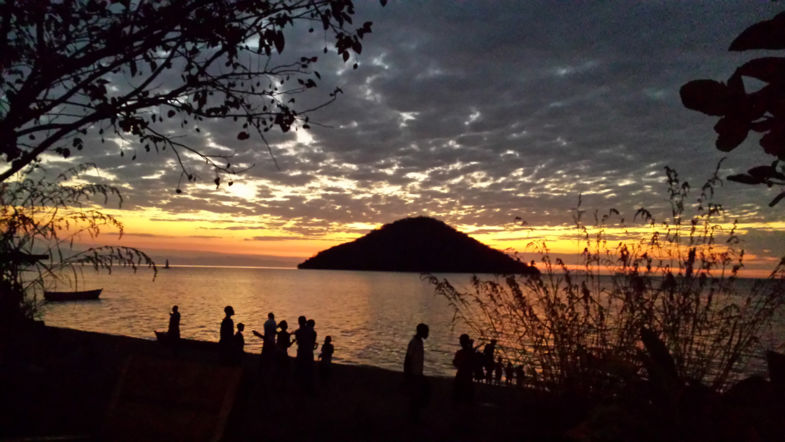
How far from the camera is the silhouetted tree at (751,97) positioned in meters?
1.28

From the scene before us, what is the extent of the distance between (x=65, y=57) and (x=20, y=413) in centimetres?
525

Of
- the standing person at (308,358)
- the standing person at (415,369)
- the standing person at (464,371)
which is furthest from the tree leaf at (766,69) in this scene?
the standing person at (308,358)

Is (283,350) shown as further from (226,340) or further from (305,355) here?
(226,340)

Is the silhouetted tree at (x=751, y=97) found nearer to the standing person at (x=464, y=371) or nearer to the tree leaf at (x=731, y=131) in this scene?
the tree leaf at (x=731, y=131)

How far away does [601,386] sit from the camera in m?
5.80

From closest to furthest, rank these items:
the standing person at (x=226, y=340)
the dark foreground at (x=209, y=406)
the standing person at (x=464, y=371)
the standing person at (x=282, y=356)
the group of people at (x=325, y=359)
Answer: the dark foreground at (x=209, y=406)
the group of people at (x=325, y=359)
the standing person at (x=464, y=371)
the standing person at (x=282, y=356)
the standing person at (x=226, y=340)

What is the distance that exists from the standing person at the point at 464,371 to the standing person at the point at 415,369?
1.65m

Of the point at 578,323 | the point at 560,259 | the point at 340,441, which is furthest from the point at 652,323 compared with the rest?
the point at 340,441

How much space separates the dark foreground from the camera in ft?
9.82

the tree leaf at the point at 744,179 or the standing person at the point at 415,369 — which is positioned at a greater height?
the tree leaf at the point at 744,179

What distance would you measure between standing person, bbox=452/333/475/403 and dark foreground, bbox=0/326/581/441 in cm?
28

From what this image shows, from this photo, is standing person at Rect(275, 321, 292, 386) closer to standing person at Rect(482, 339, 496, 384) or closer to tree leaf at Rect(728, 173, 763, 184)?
standing person at Rect(482, 339, 496, 384)

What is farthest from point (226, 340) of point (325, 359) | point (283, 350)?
point (325, 359)

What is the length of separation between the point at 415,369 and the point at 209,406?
583 centimetres
